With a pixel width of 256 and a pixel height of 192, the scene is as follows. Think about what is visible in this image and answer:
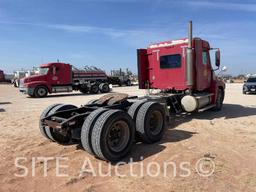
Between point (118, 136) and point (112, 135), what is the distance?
18cm

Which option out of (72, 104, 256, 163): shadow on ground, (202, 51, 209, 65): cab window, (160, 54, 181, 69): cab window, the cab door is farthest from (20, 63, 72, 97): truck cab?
(202, 51, 209, 65): cab window

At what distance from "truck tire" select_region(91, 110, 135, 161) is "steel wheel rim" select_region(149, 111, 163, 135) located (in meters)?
1.24

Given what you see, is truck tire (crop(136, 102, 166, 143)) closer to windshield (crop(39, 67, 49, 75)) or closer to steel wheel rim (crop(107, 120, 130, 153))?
steel wheel rim (crop(107, 120, 130, 153))

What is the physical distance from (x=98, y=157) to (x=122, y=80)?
119 ft

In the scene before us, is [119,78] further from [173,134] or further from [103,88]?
[173,134]

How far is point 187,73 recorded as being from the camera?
10.4 metres

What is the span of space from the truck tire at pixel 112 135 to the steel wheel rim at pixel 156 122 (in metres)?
1.24

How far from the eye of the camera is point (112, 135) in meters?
6.08

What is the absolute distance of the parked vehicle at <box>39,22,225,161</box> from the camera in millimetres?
5816

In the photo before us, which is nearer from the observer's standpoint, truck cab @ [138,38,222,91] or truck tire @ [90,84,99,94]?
truck cab @ [138,38,222,91]

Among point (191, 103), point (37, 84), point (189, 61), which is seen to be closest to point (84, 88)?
point (37, 84)

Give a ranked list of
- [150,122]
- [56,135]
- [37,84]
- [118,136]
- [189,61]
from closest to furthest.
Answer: [118,136]
[56,135]
[150,122]
[189,61]
[37,84]

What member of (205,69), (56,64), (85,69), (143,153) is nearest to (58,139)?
(143,153)

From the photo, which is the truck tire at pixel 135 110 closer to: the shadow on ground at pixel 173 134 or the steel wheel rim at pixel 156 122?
the shadow on ground at pixel 173 134
